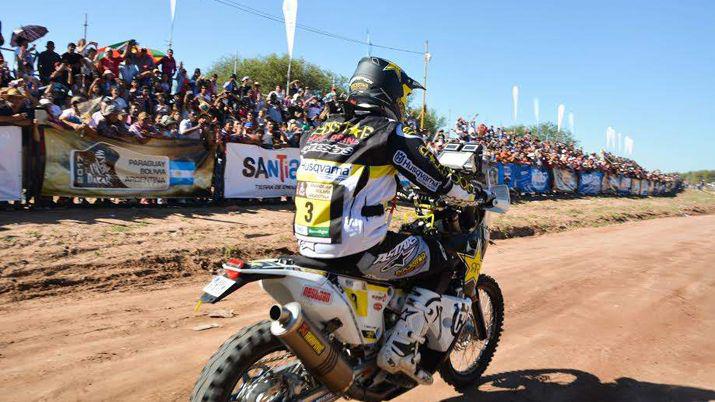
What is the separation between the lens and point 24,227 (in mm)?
7621

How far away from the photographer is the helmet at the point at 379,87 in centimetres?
339

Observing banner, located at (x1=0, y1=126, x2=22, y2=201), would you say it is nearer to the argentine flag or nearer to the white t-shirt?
the white t-shirt

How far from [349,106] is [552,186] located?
78.2 ft

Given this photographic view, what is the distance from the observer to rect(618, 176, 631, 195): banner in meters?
34.3

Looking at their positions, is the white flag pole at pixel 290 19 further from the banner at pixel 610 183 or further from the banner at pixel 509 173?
Result: the banner at pixel 610 183

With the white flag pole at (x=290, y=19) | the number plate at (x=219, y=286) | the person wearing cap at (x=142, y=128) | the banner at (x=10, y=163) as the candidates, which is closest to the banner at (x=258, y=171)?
the person wearing cap at (x=142, y=128)

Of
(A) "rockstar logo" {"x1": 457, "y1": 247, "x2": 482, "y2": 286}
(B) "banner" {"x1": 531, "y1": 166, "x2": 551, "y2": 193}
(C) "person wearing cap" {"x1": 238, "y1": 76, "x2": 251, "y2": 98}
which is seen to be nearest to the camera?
(A) "rockstar logo" {"x1": 457, "y1": 247, "x2": 482, "y2": 286}

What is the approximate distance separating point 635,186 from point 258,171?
108ft

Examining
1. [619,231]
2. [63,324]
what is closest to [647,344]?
[63,324]

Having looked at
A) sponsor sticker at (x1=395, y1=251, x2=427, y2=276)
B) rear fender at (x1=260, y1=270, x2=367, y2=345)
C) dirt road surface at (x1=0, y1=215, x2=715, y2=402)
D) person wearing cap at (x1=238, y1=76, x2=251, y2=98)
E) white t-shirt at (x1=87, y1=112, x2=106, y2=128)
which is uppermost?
person wearing cap at (x1=238, y1=76, x2=251, y2=98)

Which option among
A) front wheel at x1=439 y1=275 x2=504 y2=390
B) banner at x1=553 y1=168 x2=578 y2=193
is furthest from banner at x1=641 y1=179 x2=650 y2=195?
front wheel at x1=439 y1=275 x2=504 y2=390

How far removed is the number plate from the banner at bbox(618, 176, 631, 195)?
35664 mm

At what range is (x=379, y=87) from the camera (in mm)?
3396

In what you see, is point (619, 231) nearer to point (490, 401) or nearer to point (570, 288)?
point (570, 288)
